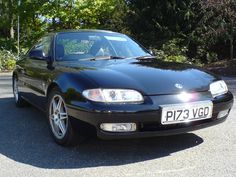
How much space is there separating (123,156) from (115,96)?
26.4 inches

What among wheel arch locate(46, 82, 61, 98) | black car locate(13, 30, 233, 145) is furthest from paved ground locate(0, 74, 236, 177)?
wheel arch locate(46, 82, 61, 98)

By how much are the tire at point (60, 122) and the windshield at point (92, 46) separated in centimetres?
62

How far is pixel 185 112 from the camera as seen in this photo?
4.11m

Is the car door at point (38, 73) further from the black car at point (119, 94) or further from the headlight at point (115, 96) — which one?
the headlight at point (115, 96)

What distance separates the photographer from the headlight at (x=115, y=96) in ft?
13.3

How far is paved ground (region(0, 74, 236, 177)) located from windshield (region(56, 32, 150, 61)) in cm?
107

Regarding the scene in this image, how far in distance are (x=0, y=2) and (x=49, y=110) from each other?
21.4 metres

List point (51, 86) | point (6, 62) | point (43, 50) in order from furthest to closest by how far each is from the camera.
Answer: point (6, 62) < point (43, 50) < point (51, 86)

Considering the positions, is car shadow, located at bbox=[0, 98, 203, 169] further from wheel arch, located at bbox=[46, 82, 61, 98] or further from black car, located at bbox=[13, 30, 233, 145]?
wheel arch, located at bbox=[46, 82, 61, 98]

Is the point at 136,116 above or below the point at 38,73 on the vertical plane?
below

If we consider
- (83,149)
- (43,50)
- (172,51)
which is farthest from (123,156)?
(172,51)

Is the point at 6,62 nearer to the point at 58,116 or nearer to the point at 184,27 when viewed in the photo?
the point at 184,27

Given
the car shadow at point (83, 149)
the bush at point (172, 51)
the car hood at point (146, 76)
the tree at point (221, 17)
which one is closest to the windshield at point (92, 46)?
the car hood at point (146, 76)

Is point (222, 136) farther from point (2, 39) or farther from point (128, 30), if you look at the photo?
point (2, 39)
